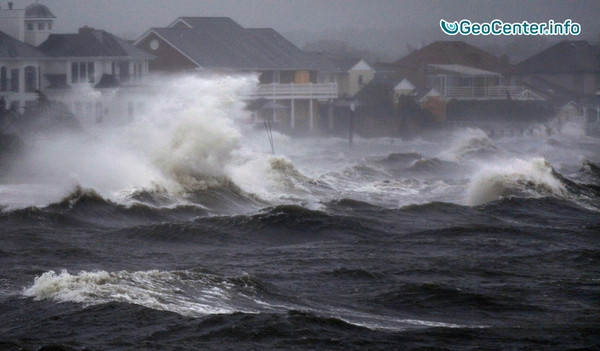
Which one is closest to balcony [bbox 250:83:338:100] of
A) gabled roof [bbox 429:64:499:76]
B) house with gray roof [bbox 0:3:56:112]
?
house with gray roof [bbox 0:3:56:112]

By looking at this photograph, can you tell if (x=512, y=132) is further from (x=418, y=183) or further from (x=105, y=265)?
(x=105, y=265)

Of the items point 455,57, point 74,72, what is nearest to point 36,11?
point 74,72

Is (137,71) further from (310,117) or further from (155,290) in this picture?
(155,290)

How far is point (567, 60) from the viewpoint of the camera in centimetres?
9594

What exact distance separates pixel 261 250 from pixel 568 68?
249ft

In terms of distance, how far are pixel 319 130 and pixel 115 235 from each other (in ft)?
166

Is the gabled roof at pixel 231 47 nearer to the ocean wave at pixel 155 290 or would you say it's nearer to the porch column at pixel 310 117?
the porch column at pixel 310 117

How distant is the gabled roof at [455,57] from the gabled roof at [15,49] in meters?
46.7

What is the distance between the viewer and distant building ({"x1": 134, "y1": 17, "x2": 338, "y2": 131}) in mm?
66750

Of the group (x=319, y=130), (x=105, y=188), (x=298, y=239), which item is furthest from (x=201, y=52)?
(x=298, y=239)

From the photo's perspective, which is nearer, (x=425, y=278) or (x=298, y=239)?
(x=425, y=278)

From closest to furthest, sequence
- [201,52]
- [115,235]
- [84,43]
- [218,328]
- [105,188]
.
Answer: [218,328] → [115,235] → [105,188] → [84,43] → [201,52]

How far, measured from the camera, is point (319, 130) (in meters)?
74.2

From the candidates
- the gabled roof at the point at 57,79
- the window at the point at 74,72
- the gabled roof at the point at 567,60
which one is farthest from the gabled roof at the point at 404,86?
the gabled roof at the point at 57,79
